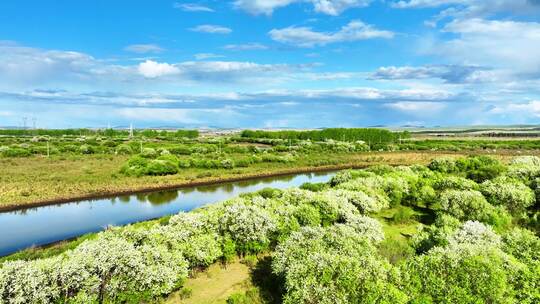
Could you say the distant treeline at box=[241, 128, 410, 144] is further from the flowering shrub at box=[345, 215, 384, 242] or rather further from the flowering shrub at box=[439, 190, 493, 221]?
the flowering shrub at box=[345, 215, 384, 242]

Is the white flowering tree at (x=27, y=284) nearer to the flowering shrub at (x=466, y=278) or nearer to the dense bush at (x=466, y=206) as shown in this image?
the flowering shrub at (x=466, y=278)

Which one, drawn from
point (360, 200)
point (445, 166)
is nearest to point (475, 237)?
point (360, 200)

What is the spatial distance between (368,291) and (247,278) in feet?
25.7

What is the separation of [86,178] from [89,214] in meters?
18.1

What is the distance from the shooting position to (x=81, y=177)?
191 ft

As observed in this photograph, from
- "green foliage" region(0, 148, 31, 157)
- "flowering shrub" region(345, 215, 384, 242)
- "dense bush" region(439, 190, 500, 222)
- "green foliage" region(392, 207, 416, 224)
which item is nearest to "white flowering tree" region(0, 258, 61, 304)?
"flowering shrub" region(345, 215, 384, 242)

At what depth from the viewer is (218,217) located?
24.1 meters

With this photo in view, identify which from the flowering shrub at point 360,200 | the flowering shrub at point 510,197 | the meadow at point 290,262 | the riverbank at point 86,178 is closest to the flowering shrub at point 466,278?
the meadow at point 290,262

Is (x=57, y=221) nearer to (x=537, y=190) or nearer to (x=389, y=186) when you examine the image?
(x=389, y=186)

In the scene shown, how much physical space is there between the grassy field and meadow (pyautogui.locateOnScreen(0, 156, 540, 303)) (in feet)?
78.6

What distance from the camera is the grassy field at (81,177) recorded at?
47156 mm

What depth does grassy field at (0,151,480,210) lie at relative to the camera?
47156 mm

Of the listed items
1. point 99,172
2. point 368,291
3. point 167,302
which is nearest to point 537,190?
point 368,291

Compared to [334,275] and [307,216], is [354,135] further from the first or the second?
[334,275]
